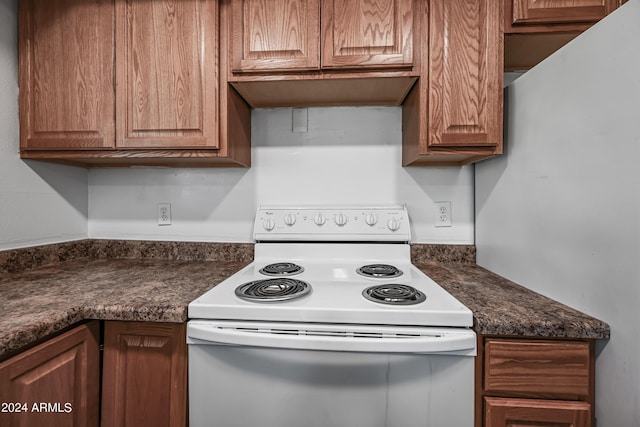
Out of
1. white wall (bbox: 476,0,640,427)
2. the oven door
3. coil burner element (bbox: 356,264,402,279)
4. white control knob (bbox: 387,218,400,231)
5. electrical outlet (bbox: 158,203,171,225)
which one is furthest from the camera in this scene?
electrical outlet (bbox: 158,203,171,225)

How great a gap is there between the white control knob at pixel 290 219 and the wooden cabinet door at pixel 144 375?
70 centimetres

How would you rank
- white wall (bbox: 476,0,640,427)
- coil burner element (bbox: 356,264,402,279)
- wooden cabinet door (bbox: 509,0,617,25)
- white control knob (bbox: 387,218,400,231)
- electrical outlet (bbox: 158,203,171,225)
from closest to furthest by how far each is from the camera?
1. white wall (bbox: 476,0,640,427)
2. wooden cabinet door (bbox: 509,0,617,25)
3. coil burner element (bbox: 356,264,402,279)
4. white control knob (bbox: 387,218,400,231)
5. electrical outlet (bbox: 158,203,171,225)

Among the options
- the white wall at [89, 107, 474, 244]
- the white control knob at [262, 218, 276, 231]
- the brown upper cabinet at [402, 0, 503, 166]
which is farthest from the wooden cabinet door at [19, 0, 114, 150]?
the brown upper cabinet at [402, 0, 503, 166]

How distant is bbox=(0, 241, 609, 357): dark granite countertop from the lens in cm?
80

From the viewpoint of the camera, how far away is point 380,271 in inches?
48.9

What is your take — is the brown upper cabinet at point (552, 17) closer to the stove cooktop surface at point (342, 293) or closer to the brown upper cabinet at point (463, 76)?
the brown upper cabinet at point (463, 76)

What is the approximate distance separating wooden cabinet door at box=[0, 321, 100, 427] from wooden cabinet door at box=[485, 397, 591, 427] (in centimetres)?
115

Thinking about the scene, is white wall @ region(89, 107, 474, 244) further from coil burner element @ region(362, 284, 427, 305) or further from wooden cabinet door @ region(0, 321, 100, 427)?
wooden cabinet door @ region(0, 321, 100, 427)

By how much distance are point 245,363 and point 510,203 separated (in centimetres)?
113

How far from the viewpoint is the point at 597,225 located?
0.81 meters

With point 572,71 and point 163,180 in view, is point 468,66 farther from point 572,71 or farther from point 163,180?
point 163,180

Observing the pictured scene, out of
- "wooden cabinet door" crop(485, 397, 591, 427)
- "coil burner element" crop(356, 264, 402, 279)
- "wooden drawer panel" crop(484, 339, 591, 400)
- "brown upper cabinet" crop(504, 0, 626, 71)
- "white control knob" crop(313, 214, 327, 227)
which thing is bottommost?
"wooden cabinet door" crop(485, 397, 591, 427)

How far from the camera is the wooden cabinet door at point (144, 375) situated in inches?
35.2

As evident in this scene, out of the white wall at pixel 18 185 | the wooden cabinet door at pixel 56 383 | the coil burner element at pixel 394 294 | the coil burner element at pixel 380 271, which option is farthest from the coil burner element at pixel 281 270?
the white wall at pixel 18 185
